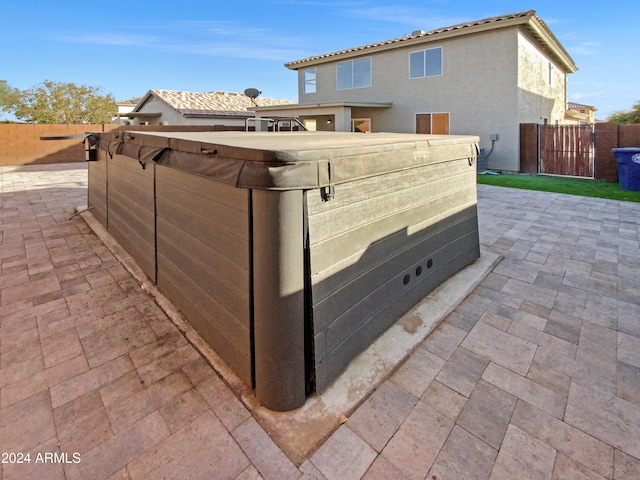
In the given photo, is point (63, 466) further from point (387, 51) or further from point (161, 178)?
point (387, 51)

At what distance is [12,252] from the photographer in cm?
410

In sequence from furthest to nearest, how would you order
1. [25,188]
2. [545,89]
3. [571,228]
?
[545,89], [25,188], [571,228]

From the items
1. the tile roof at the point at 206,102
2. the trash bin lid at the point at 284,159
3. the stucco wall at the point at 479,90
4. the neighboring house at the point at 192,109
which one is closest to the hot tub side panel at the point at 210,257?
the trash bin lid at the point at 284,159

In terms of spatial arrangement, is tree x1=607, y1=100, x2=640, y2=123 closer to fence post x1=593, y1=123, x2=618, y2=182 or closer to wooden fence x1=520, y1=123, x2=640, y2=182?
wooden fence x1=520, y1=123, x2=640, y2=182

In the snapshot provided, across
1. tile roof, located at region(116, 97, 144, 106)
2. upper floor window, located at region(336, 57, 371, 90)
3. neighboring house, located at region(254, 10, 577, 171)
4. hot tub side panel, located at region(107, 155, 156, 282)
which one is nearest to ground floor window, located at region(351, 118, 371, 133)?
neighboring house, located at region(254, 10, 577, 171)

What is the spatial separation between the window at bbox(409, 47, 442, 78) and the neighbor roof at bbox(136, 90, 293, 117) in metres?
8.13

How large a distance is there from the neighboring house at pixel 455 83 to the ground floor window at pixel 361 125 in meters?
0.04

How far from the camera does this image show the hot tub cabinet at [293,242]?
1660mm

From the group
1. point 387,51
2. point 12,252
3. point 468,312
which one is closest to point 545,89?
point 387,51

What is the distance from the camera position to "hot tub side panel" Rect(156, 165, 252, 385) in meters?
1.85

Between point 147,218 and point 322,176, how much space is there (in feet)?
7.00

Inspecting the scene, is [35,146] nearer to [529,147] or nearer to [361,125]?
[361,125]

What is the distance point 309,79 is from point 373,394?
1637 cm

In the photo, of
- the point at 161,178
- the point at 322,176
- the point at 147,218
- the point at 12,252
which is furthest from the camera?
the point at 12,252
